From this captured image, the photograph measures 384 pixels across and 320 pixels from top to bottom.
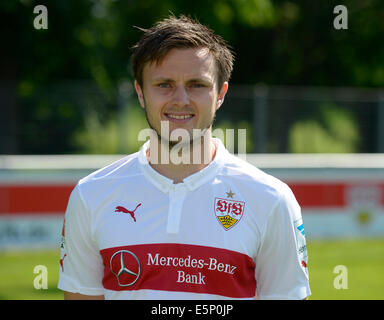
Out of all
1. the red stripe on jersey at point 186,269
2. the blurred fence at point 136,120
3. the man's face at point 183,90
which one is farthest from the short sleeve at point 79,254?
the blurred fence at point 136,120

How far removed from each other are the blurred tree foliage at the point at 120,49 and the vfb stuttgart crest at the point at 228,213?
9906 millimetres

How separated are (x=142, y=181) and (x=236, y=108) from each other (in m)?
10.8

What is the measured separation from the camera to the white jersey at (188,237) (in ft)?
9.52

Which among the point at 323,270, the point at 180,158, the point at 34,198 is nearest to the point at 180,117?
the point at 180,158

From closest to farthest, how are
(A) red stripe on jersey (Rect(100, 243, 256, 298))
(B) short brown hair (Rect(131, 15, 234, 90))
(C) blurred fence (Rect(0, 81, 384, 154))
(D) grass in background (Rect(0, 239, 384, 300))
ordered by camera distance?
(A) red stripe on jersey (Rect(100, 243, 256, 298)) < (B) short brown hair (Rect(131, 15, 234, 90)) < (D) grass in background (Rect(0, 239, 384, 300)) < (C) blurred fence (Rect(0, 81, 384, 154))

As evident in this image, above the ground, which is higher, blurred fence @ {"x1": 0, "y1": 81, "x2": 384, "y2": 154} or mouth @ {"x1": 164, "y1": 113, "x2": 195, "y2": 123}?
blurred fence @ {"x1": 0, "y1": 81, "x2": 384, "y2": 154}

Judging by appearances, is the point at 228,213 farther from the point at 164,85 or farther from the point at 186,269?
the point at 164,85

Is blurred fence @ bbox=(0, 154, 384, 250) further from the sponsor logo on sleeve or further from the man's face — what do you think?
the sponsor logo on sleeve

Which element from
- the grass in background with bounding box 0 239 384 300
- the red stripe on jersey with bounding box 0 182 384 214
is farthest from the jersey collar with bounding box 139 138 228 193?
the red stripe on jersey with bounding box 0 182 384 214

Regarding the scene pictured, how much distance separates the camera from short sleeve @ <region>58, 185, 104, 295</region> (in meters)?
3.03

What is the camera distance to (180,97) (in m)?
2.94

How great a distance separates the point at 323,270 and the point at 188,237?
21.7 ft

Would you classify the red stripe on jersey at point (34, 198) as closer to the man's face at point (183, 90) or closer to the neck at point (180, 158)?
the neck at point (180, 158)
